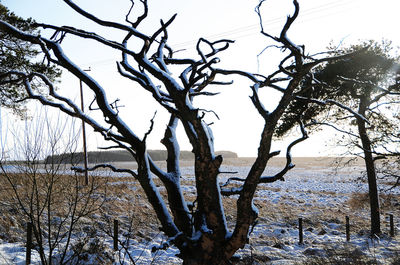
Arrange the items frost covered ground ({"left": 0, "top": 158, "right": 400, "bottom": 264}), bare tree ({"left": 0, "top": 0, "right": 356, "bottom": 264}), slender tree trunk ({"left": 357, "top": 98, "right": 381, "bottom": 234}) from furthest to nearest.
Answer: slender tree trunk ({"left": 357, "top": 98, "right": 381, "bottom": 234}) < frost covered ground ({"left": 0, "top": 158, "right": 400, "bottom": 264}) < bare tree ({"left": 0, "top": 0, "right": 356, "bottom": 264})

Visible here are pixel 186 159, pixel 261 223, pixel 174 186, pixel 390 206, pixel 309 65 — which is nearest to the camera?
pixel 309 65

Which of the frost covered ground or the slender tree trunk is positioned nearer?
the frost covered ground

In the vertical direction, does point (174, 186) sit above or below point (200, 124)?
below

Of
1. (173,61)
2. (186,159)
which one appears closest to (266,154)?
(173,61)

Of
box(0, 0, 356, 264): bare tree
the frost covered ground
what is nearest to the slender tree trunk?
the frost covered ground

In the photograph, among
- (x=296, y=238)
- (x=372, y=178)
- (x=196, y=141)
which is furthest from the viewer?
(x=372, y=178)

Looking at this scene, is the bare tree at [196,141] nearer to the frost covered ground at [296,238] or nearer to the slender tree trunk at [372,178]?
the frost covered ground at [296,238]

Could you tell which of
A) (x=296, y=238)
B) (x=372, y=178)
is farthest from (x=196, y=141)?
(x=372, y=178)

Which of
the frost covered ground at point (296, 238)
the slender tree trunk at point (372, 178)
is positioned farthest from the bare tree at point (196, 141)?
the slender tree trunk at point (372, 178)

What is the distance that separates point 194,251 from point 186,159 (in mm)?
99547

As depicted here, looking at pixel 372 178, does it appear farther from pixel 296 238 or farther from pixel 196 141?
pixel 196 141

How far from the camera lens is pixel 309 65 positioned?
3.42 metres

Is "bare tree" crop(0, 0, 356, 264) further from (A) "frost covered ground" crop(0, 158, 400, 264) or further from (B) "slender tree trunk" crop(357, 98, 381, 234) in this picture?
(B) "slender tree trunk" crop(357, 98, 381, 234)

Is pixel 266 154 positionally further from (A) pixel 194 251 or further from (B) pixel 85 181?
(B) pixel 85 181
